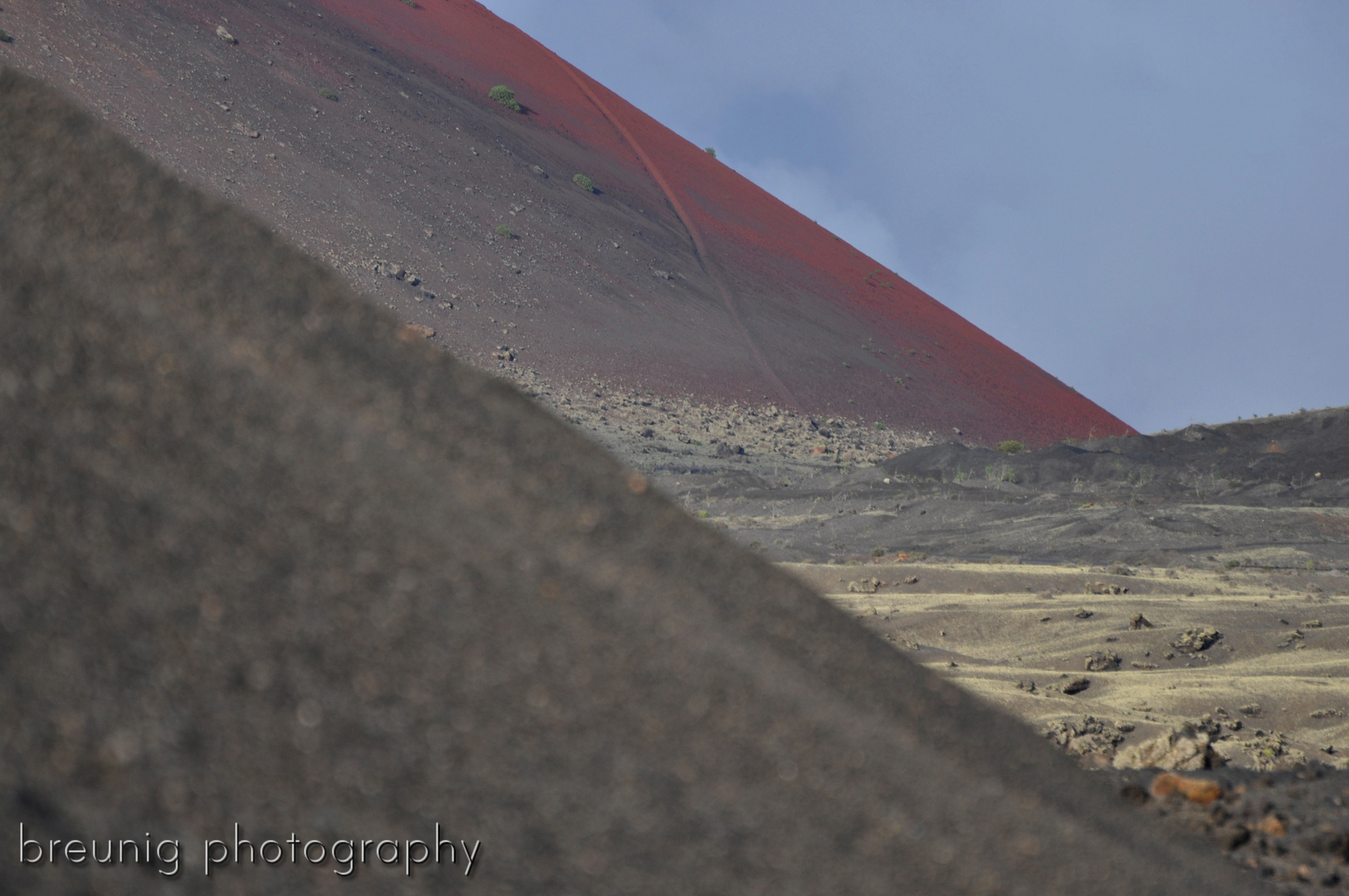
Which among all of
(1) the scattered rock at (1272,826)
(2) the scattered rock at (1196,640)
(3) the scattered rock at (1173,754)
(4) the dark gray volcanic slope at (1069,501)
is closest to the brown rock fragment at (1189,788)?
(1) the scattered rock at (1272,826)

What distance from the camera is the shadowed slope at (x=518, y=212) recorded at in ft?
Answer: 92.6

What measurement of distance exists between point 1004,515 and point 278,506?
16243 millimetres

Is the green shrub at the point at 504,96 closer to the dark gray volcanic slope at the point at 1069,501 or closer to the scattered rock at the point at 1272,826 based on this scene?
the dark gray volcanic slope at the point at 1069,501

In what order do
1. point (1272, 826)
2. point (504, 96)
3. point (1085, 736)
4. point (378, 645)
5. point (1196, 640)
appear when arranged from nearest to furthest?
point (378, 645), point (1272, 826), point (1085, 736), point (1196, 640), point (504, 96)

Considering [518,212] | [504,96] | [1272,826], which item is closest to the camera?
[1272,826]

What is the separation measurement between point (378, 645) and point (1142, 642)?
23.6ft

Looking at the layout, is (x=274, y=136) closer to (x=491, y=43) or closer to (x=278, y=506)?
(x=491, y=43)

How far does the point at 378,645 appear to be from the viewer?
1864mm

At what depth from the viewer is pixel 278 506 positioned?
6.50 feet

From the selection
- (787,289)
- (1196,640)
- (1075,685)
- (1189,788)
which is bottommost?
(1075,685)

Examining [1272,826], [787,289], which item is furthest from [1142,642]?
[787,289]

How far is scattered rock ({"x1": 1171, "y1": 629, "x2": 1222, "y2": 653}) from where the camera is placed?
7.34m

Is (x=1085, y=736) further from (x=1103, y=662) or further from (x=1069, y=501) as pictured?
(x=1069, y=501)

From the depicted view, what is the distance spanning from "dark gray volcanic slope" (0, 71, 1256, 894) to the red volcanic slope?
3253 centimetres
